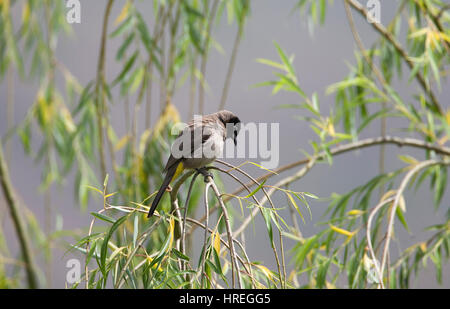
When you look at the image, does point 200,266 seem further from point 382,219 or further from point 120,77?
point 120,77

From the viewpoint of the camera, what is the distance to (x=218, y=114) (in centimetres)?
134

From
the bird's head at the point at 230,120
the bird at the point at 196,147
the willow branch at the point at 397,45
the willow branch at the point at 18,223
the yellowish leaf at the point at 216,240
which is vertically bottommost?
the willow branch at the point at 18,223

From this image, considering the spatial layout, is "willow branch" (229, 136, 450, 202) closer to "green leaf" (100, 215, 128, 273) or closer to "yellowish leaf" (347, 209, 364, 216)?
"yellowish leaf" (347, 209, 364, 216)

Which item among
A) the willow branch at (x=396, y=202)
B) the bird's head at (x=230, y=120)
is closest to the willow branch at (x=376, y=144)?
the willow branch at (x=396, y=202)

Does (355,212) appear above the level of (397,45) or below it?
below

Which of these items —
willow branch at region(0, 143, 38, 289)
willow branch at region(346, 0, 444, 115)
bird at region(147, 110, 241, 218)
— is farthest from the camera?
willow branch at region(0, 143, 38, 289)

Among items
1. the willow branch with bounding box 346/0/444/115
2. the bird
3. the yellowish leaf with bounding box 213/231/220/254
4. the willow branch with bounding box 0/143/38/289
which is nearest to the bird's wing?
the bird

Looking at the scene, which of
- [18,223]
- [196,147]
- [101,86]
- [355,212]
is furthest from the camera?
[18,223]

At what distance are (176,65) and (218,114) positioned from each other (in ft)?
2.23

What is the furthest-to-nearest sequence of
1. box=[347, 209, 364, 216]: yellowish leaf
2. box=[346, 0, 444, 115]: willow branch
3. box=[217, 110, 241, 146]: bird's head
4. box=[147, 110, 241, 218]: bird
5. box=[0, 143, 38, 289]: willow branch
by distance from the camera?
box=[0, 143, 38, 289]: willow branch < box=[346, 0, 444, 115]: willow branch < box=[347, 209, 364, 216]: yellowish leaf < box=[217, 110, 241, 146]: bird's head < box=[147, 110, 241, 218]: bird

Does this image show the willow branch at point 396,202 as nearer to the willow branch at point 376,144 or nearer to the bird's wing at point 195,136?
the willow branch at point 376,144

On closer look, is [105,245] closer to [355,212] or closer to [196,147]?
[196,147]

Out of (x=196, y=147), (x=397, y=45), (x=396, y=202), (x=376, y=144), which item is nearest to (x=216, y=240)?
(x=196, y=147)

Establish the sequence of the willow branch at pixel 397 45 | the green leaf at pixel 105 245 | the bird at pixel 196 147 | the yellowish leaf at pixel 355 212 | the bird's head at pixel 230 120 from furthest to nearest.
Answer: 1. the willow branch at pixel 397 45
2. the yellowish leaf at pixel 355 212
3. the bird's head at pixel 230 120
4. the bird at pixel 196 147
5. the green leaf at pixel 105 245
